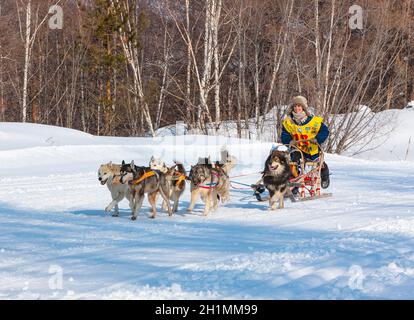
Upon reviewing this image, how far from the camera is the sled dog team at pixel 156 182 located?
271 inches

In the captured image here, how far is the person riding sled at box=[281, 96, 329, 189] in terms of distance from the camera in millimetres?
8656

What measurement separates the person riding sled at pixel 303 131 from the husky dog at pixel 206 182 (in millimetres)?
1522

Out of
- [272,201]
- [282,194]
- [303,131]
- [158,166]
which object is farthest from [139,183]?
[303,131]

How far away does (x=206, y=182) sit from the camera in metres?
7.20

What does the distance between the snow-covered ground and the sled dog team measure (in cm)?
20

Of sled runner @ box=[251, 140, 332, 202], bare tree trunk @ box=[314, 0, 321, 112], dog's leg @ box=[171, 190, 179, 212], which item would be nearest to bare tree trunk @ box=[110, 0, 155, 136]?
bare tree trunk @ box=[314, 0, 321, 112]

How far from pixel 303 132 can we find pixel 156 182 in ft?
8.50

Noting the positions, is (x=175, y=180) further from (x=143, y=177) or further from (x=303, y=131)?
(x=303, y=131)

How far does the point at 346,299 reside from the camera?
3621 mm

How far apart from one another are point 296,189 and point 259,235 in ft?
10.0

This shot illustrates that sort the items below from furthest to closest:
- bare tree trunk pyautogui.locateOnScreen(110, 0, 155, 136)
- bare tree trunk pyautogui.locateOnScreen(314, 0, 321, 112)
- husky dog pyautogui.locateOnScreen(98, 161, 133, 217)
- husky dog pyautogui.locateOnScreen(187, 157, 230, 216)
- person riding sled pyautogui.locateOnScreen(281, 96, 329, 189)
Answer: bare tree trunk pyautogui.locateOnScreen(110, 0, 155, 136) → bare tree trunk pyautogui.locateOnScreen(314, 0, 321, 112) → person riding sled pyautogui.locateOnScreen(281, 96, 329, 189) → husky dog pyautogui.locateOnScreen(187, 157, 230, 216) → husky dog pyautogui.locateOnScreen(98, 161, 133, 217)

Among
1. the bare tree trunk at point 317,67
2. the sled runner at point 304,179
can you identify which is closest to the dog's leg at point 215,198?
the sled runner at point 304,179

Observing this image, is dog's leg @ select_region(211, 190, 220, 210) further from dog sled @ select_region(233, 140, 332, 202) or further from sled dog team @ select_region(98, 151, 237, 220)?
dog sled @ select_region(233, 140, 332, 202)

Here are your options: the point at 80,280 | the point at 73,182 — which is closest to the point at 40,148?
the point at 73,182
